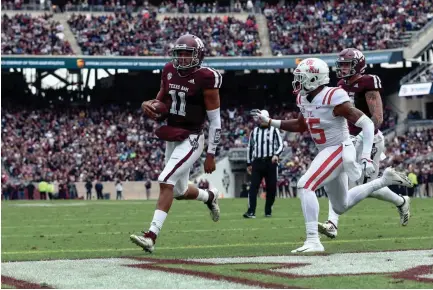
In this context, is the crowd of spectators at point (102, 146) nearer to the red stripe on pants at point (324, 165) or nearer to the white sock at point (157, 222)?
the red stripe on pants at point (324, 165)

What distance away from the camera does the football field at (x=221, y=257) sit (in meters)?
6.11

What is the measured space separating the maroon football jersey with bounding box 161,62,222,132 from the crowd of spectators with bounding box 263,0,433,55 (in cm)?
3435

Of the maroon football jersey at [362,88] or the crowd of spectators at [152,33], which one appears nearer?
the maroon football jersey at [362,88]

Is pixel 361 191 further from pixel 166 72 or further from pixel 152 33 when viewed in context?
pixel 152 33

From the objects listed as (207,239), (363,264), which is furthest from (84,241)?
(363,264)

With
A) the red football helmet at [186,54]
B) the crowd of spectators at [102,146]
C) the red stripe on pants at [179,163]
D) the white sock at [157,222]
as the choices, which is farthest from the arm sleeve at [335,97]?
the crowd of spectators at [102,146]

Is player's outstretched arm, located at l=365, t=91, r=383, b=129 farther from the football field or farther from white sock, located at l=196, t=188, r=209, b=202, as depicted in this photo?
white sock, located at l=196, t=188, r=209, b=202

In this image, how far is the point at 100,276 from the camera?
21.2 ft

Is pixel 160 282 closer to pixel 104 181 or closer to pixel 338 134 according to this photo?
pixel 338 134

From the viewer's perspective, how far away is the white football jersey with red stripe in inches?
344

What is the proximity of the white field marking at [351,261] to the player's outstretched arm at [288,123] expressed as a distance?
184 centimetres

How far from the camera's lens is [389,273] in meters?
6.42

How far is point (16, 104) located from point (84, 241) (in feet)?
110

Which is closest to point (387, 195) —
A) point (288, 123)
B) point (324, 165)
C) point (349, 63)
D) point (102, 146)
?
point (349, 63)
